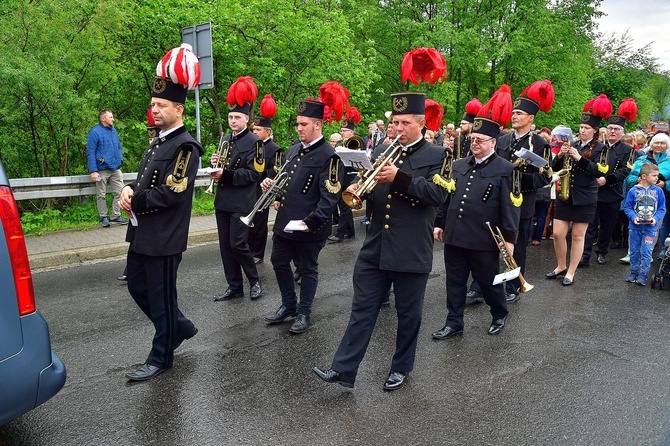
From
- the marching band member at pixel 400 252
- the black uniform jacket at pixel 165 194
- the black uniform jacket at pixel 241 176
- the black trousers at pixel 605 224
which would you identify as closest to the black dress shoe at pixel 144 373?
the black uniform jacket at pixel 165 194

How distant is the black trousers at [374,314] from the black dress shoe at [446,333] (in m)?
1.08

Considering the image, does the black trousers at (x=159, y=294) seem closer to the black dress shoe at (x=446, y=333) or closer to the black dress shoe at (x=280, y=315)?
the black dress shoe at (x=280, y=315)

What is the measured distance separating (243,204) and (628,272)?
566 centimetres

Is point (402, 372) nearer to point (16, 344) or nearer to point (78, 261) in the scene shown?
point (16, 344)

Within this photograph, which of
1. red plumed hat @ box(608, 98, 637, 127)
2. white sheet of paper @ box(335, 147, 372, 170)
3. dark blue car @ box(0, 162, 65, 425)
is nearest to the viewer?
dark blue car @ box(0, 162, 65, 425)

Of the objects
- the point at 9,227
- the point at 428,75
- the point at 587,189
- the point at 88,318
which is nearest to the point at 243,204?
the point at 88,318

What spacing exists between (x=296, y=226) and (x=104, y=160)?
21.4ft

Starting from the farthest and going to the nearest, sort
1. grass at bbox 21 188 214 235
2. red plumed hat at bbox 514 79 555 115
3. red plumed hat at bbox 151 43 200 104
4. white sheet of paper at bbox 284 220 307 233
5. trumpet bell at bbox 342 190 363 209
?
1. grass at bbox 21 188 214 235
2. red plumed hat at bbox 514 79 555 115
3. white sheet of paper at bbox 284 220 307 233
4. red plumed hat at bbox 151 43 200 104
5. trumpet bell at bbox 342 190 363 209

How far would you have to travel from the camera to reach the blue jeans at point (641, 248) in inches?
301

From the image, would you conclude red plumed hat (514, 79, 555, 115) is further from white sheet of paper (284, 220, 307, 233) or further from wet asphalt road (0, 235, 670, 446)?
white sheet of paper (284, 220, 307, 233)

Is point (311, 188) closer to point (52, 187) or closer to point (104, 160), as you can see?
point (104, 160)

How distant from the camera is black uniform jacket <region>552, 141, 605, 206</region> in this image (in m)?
7.63

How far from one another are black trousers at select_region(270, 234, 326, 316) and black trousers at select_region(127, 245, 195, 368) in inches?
54.3

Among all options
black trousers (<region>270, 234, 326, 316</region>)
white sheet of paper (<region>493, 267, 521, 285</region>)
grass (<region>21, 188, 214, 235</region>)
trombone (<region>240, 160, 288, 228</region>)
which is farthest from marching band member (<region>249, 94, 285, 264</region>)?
→ grass (<region>21, 188, 214, 235</region>)
